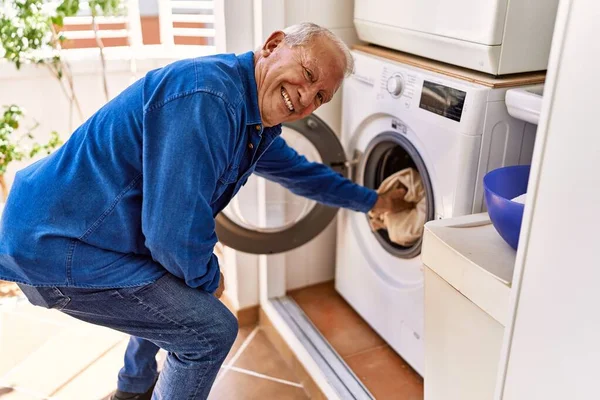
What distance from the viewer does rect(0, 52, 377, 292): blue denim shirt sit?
1.12 meters

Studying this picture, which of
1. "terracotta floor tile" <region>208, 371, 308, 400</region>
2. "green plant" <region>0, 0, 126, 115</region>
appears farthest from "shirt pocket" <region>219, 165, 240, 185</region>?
"green plant" <region>0, 0, 126, 115</region>

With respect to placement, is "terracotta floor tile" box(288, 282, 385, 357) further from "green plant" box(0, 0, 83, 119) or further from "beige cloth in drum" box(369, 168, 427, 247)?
"green plant" box(0, 0, 83, 119)

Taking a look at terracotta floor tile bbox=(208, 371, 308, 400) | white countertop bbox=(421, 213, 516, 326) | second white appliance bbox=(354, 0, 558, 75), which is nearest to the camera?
white countertop bbox=(421, 213, 516, 326)

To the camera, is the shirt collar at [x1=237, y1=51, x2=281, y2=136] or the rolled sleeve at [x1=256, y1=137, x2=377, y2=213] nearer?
the shirt collar at [x1=237, y1=51, x2=281, y2=136]

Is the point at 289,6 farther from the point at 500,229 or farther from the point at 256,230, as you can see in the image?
the point at 500,229

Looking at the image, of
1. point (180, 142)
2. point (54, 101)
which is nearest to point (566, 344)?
point (180, 142)

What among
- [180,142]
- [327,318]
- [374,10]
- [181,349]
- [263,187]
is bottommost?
[327,318]

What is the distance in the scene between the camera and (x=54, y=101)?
2.77 meters

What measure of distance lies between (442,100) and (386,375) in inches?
35.9

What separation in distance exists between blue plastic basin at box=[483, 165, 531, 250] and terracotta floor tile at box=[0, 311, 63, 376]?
65.6 inches

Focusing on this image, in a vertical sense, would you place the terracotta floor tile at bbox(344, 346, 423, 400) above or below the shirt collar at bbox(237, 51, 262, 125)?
below

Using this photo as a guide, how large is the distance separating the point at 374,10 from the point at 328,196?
0.59 m

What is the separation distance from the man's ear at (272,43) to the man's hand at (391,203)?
0.70m

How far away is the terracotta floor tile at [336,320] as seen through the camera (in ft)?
6.66
